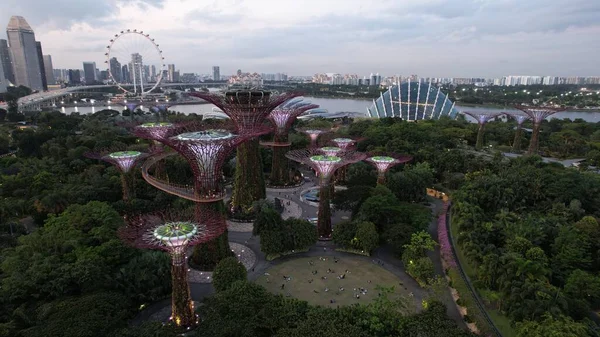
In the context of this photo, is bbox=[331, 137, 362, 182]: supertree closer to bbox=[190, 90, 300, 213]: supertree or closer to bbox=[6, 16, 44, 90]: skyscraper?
bbox=[190, 90, 300, 213]: supertree

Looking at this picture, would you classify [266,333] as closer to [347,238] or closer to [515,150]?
[347,238]

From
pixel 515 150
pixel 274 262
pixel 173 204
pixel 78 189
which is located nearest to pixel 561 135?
pixel 515 150

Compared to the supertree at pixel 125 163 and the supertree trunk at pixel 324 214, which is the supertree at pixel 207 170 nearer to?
the supertree trunk at pixel 324 214

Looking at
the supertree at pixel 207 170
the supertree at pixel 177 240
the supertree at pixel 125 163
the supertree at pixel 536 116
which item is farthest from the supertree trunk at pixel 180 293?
the supertree at pixel 536 116

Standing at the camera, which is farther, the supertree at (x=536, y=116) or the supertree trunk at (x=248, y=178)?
the supertree at (x=536, y=116)

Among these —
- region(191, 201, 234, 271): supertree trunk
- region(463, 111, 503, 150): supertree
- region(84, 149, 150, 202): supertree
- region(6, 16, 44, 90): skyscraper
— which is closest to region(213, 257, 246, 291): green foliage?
region(191, 201, 234, 271): supertree trunk

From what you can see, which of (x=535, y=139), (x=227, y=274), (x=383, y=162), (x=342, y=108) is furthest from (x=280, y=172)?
(x=342, y=108)
